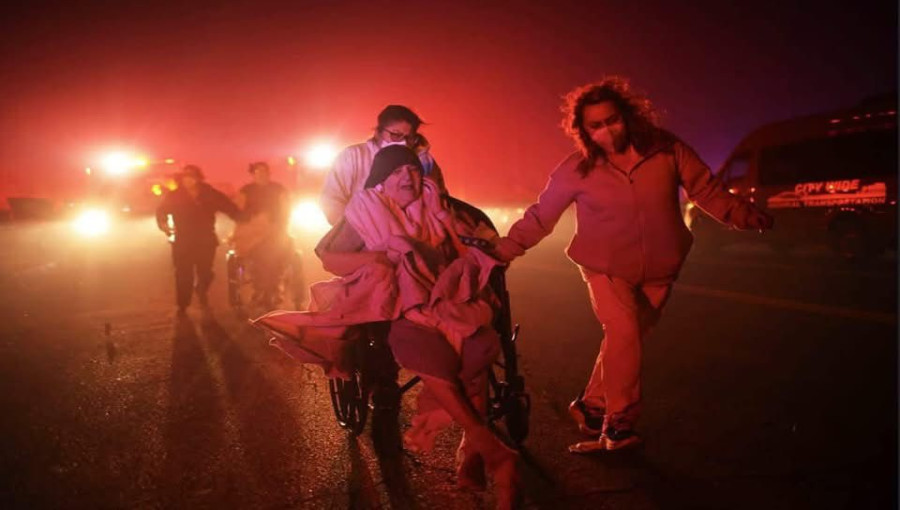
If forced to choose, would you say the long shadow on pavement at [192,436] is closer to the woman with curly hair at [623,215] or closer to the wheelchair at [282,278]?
the woman with curly hair at [623,215]

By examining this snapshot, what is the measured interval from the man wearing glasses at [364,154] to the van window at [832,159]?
35.1 feet

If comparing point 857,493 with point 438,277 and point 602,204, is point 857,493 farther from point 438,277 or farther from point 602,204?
point 438,277

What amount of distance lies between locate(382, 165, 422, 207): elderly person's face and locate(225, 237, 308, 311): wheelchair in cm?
559

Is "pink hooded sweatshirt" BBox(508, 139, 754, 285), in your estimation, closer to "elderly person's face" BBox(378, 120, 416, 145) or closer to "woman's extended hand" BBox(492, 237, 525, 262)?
"woman's extended hand" BBox(492, 237, 525, 262)

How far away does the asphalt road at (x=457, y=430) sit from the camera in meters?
3.16

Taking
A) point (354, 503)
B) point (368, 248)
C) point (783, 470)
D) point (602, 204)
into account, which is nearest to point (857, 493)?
point (783, 470)

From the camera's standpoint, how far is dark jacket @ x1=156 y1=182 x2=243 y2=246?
26.3 feet

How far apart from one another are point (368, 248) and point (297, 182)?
37.2 ft

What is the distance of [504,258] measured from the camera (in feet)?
10.6

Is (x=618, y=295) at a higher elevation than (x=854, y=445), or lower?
higher

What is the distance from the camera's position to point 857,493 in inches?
118

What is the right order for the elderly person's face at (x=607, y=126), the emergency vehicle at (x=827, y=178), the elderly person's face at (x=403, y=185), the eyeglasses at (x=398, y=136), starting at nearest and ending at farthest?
the elderly person's face at (x=403, y=185) < the elderly person's face at (x=607, y=126) < the eyeglasses at (x=398, y=136) < the emergency vehicle at (x=827, y=178)

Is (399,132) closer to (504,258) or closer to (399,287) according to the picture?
(504,258)

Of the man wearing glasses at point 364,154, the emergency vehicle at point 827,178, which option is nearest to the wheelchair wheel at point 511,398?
the man wearing glasses at point 364,154
